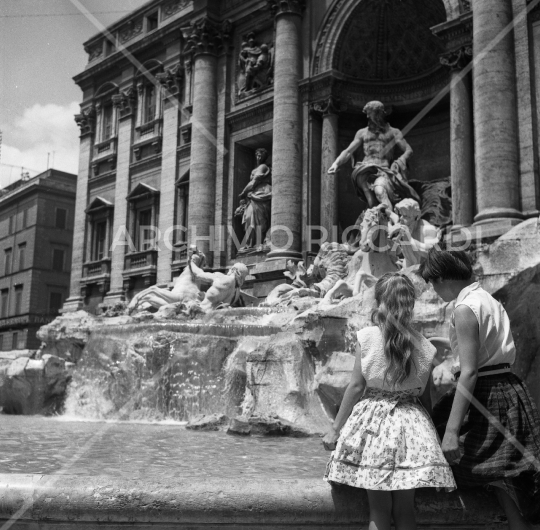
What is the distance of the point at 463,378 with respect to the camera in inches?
106

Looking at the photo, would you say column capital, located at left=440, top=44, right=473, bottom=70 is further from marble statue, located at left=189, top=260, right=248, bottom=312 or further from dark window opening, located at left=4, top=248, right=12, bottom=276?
dark window opening, located at left=4, top=248, right=12, bottom=276

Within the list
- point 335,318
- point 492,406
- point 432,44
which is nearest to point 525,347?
point 335,318

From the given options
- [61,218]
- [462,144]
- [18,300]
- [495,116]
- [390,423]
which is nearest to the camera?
[390,423]

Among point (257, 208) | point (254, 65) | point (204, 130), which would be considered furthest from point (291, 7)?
point (257, 208)

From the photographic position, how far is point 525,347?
632 centimetres

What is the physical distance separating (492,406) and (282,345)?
556 cm

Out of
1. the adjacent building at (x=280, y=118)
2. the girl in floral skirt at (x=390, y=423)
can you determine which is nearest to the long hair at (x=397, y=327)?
the girl in floral skirt at (x=390, y=423)

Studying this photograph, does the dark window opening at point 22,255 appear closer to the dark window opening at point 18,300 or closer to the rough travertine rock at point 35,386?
the dark window opening at point 18,300

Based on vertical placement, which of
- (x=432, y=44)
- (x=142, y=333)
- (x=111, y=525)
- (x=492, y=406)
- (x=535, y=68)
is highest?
(x=432, y=44)

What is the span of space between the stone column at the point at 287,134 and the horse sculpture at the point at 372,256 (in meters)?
5.69

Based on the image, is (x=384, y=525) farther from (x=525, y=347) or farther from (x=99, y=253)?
(x=99, y=253)

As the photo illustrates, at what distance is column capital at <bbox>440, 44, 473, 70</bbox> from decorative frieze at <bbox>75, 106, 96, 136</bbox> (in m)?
16.7

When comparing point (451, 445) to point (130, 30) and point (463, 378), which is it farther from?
point (130, 30)

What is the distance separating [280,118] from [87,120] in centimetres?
1235
